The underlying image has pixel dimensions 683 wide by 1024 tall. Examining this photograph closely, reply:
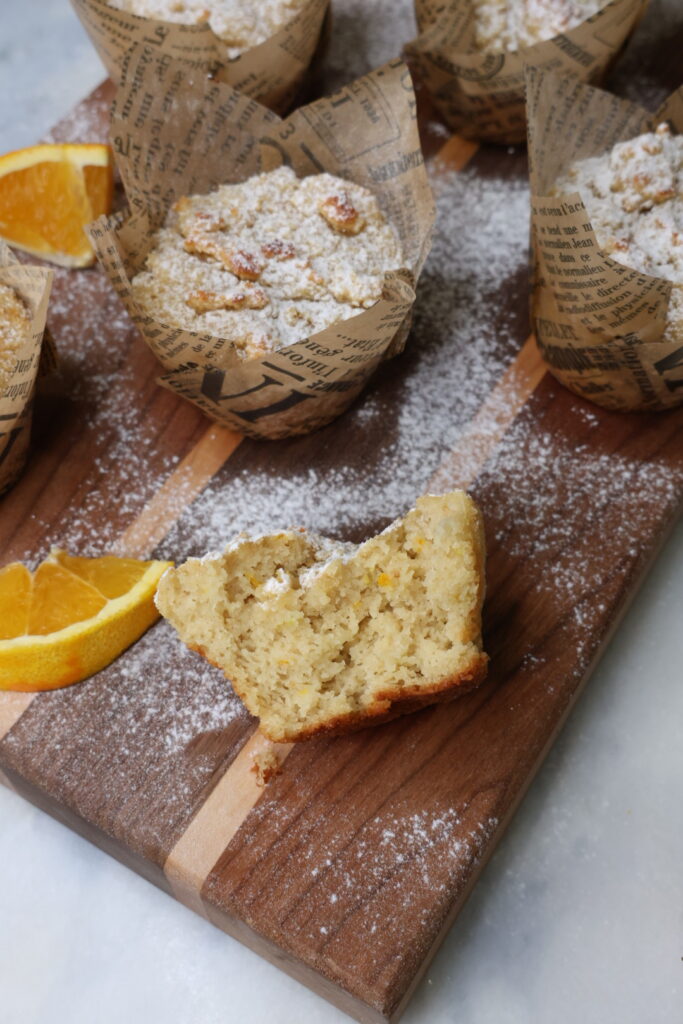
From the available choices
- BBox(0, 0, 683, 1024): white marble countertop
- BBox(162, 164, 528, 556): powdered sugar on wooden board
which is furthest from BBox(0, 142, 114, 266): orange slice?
BBox(0, 0, 683, 1024): white marble countertop

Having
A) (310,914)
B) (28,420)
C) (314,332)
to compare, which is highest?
(314,332)

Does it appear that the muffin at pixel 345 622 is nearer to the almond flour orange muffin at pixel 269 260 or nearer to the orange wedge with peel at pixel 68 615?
the orange wedge with peel at pixel 68 615

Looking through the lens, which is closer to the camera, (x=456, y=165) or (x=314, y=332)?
(x=314, y=332)

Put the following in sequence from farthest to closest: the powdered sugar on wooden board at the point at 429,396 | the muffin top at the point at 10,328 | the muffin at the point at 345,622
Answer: the powdered sugar on wooden board at the point at 429,396 < the muffin top at the point at 10,328 < the muffin at the point at 345,622

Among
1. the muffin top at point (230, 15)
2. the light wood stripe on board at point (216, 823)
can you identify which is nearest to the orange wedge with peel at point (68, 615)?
the light wood stripe on board at point (216, 823)

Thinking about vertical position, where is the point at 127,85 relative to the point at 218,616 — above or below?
above

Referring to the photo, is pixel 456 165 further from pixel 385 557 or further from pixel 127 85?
pixel 385 557

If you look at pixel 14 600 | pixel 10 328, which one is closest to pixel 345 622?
pixel 14 600

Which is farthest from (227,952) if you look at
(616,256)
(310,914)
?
(616,256)
